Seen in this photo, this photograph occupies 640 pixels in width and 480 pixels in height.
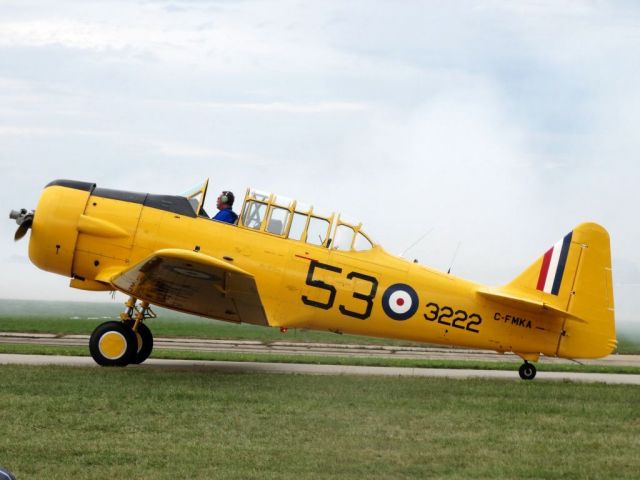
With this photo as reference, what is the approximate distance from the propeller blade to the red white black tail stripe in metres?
8.11

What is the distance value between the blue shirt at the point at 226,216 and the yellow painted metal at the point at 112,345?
237 cm

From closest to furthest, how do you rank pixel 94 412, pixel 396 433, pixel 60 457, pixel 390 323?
1. pixel 60 457
2. pixel 396 433
3. pixel 94 412
4. pixel 390 323

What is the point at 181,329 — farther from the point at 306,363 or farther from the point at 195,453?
the point at 195,453

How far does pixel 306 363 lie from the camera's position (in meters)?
16.4

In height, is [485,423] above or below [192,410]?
above

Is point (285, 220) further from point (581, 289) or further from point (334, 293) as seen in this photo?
point (581, 289)

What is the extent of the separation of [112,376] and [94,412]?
9.19 feet

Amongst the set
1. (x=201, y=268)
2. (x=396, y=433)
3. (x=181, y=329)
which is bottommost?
(x=181, y=329)

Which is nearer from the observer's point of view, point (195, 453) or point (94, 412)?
point (195, 453)

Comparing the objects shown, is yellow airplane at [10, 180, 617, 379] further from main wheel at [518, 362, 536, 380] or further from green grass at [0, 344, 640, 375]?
green grass at [0, 344, 640, 375]

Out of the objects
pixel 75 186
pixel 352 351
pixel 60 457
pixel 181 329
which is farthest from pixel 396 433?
pixel 181 329

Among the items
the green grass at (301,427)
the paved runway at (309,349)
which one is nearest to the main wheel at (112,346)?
the green grass at (301,427)

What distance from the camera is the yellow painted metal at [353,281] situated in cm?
1384

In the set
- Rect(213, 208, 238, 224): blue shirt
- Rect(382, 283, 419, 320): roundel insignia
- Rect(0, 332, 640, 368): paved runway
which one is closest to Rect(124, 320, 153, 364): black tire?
Rect(213, 208, 238, 224): blue shirt
